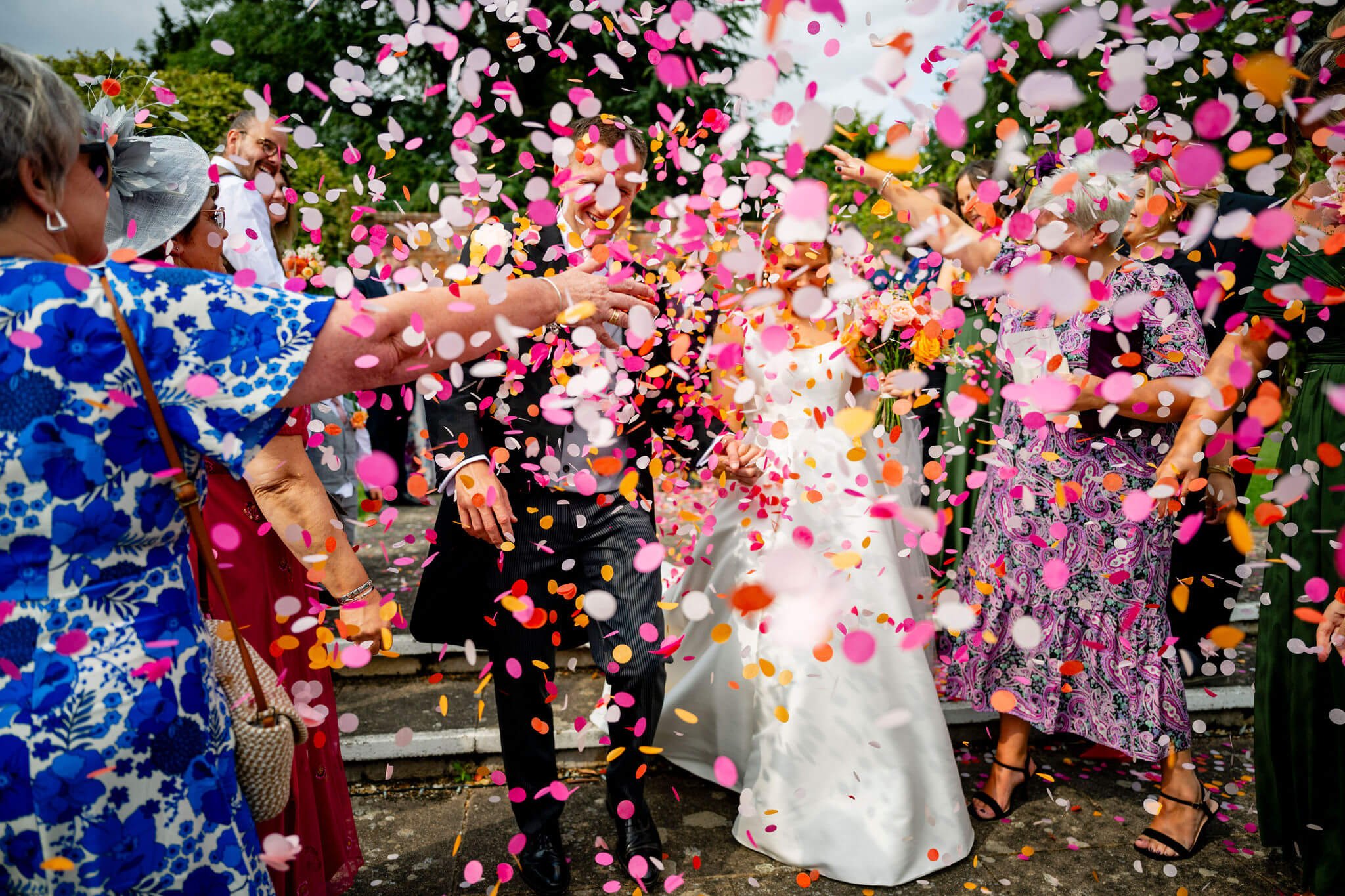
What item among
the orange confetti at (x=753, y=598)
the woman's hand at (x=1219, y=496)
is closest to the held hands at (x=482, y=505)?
the orange confetti at (x=753, y=598)

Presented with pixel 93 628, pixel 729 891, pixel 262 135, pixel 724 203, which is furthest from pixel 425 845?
pixel 262 135

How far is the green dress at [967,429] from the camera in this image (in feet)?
15.4

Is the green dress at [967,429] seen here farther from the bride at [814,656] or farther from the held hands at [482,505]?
the held hands at [482,505]

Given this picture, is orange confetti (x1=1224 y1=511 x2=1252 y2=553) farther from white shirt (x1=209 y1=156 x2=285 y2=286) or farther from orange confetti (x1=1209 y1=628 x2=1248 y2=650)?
white shirt (x1=209 y1=156 x2=285 y2=286)

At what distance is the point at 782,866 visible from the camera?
2742 mm

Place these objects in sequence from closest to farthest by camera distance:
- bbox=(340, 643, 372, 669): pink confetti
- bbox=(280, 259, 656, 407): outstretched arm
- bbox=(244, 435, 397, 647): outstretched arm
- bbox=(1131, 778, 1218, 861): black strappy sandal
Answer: bbox=(280, 259, 656, 407): outstretched arm, bbox=(340, 643, 372, 669): pink confetti, bbox=(244, 435, 397, 647): outstretched arm, bbox=(1131, 778, 1218, 861): black strappy sandal

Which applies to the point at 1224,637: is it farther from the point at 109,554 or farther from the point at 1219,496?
the point at 109,554

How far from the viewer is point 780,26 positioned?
5.36ft

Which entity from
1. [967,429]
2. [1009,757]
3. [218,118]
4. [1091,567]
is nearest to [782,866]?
[1009,757]

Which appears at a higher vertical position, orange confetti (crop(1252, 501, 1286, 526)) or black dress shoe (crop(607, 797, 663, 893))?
orange confetti (crop(1252, 501, 1286, 526))

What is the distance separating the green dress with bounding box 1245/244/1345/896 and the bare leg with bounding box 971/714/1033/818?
2.37ft

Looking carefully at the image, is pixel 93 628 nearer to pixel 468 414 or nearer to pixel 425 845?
pixel 468 414

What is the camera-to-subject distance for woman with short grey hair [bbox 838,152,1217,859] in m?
2.71

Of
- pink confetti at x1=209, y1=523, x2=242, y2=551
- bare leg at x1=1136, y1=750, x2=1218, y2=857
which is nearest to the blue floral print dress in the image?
pink confetti at x1=209, y1=523, x2=242, y2=551
